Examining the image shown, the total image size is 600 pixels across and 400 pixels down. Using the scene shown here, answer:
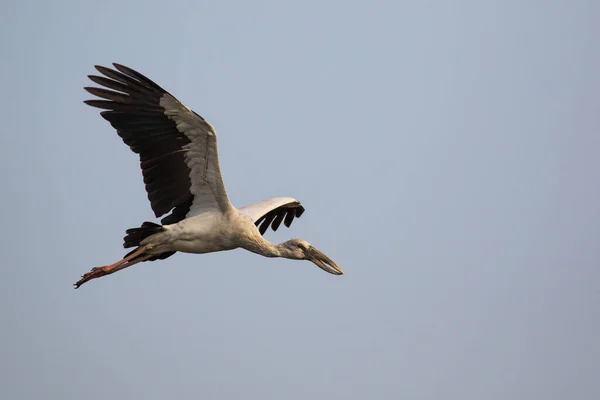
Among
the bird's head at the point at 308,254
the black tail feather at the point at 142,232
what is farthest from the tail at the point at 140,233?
the bird's head at the point at 308,254

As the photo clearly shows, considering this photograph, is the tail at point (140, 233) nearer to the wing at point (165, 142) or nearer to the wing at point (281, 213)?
the wing at point (165, 142)

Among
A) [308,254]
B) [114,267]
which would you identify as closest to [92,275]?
[114,267]

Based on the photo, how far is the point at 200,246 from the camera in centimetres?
1917

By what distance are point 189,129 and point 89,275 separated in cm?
265

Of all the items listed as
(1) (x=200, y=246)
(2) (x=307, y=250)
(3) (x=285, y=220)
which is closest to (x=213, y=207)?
(1) (x=200, y=246)

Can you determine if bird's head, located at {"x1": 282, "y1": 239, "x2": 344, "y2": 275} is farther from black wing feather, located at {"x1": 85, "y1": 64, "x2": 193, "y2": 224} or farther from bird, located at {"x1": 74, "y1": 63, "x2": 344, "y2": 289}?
black wing feather, located at {"x1": 85, "y1": 64, "x2": 193, "y2": 224}

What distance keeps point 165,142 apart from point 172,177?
25.0 inches

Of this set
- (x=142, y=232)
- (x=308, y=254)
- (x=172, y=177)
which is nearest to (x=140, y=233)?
(x=142, y=232)

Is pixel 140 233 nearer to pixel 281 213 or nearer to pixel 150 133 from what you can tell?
pixel 150 133

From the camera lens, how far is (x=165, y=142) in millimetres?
18406

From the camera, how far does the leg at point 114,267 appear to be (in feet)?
61.9

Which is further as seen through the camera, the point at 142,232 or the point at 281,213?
the point at 281,213

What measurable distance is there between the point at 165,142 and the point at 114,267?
6.74 feet

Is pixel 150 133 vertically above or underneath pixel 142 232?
above
